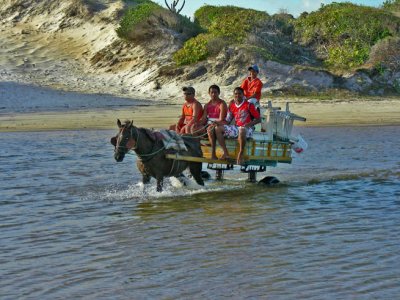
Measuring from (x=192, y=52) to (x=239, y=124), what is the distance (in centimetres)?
2201

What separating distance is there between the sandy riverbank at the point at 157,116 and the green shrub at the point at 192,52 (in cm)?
583

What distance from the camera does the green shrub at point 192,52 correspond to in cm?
3522

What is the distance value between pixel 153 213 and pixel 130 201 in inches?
45.9

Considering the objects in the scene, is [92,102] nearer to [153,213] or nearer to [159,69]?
[159,69]

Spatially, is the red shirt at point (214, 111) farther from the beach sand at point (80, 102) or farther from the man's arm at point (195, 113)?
the beach sand at point (80, 102)

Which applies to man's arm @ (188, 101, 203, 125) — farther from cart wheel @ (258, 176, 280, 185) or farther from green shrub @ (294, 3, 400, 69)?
green shrub @ (294, 3, 400, 69)

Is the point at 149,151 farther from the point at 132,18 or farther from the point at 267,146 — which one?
the point at 132,18

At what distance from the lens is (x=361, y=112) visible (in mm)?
28188

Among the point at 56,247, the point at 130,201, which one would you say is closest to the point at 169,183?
the point at 130,201

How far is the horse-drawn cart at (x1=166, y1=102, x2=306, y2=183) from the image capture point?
13818 millimetres

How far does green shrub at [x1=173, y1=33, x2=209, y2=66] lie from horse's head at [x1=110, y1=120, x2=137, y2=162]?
74.9ft

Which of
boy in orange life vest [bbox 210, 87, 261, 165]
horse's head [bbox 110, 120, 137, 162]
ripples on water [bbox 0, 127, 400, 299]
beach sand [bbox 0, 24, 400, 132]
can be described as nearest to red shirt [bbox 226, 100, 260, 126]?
boy in orange life vest [bbox 210, 87, 261, 165]

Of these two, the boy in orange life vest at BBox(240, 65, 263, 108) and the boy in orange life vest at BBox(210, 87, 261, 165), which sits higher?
the boy in orange life vest at BBox(240, 65, 263, 108)

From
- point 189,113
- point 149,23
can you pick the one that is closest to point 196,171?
point 189,113
